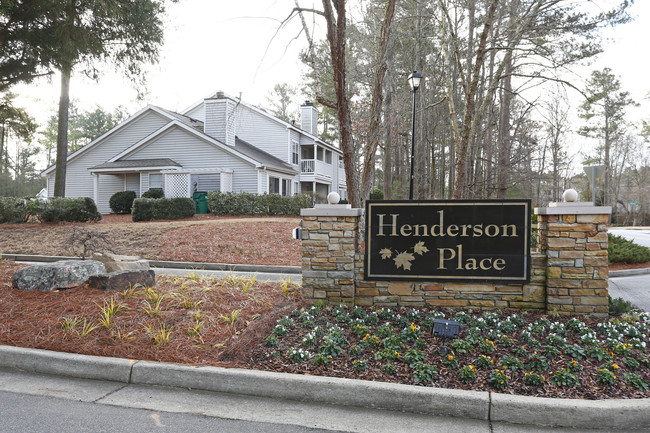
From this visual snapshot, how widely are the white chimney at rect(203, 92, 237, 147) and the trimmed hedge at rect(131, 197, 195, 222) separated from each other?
642cm

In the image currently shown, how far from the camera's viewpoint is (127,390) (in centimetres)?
342

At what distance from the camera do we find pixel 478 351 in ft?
12.5

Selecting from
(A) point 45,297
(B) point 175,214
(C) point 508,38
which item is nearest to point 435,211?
(A) point 45,297

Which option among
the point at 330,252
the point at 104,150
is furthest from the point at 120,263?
the point at 104,150

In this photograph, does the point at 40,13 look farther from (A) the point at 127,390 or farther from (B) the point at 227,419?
(B) the point at 227,419

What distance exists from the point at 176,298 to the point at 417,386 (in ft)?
9.63

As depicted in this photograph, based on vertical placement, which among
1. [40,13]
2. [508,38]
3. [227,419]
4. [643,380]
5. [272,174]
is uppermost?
[508,38]

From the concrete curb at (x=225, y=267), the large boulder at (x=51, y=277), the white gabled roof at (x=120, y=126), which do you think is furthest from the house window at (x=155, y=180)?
the large boulder at (x=51, y=277)

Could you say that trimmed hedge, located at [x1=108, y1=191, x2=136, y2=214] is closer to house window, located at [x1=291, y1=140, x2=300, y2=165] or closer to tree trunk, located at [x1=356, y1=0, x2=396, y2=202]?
house window, located at [x1=291, y1=140, x2=300, y2=165]

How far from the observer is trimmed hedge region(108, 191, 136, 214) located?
22.0 m

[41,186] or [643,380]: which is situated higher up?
[41,186]

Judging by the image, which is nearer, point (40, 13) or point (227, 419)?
point (227, 419)

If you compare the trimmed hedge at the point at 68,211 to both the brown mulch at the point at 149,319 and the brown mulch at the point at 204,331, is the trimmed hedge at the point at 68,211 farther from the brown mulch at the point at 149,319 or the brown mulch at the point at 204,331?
the brown mulch at the point at 149,319

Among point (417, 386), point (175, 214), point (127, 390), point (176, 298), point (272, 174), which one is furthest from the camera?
point (272, 174)
